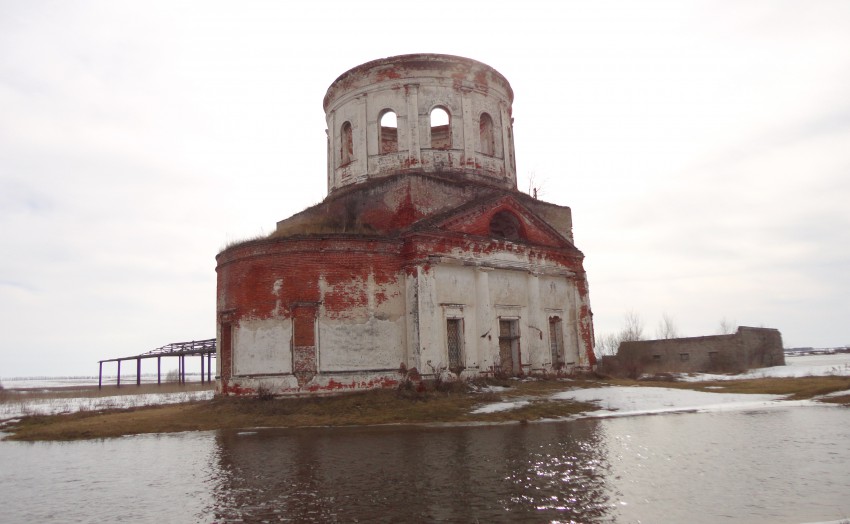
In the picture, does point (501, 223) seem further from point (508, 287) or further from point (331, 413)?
point (331, 413)

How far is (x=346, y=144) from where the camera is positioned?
23.2m

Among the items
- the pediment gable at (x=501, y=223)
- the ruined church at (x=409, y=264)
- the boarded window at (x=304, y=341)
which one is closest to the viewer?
the boarded window at (x=304, y=341)

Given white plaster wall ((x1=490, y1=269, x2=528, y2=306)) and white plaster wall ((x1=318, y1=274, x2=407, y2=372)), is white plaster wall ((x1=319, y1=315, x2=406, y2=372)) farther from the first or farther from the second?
white plaster wall ((x1=490, y1=269, x2=528, y2=306))

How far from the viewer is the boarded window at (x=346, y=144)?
22997 millimetres

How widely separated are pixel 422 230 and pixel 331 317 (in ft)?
12.6

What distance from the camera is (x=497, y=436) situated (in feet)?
36.8

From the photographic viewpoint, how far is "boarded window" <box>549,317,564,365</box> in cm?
2188

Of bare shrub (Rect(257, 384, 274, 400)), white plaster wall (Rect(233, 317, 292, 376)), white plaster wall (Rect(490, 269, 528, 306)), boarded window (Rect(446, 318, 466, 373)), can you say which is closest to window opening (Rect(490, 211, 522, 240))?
white plaster wall (Rect(490, 269, 528, 306))

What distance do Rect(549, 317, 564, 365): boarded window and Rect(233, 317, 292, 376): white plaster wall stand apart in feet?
32.2

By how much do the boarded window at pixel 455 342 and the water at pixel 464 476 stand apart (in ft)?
20.1

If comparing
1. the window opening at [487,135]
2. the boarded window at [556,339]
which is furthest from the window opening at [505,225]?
the boarded window at [556,339]

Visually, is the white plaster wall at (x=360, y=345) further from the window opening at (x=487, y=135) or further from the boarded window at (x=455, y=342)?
the window opening at (x=487, y=135)

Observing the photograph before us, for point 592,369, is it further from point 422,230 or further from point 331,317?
point 331,317

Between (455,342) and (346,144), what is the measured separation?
934 cm
